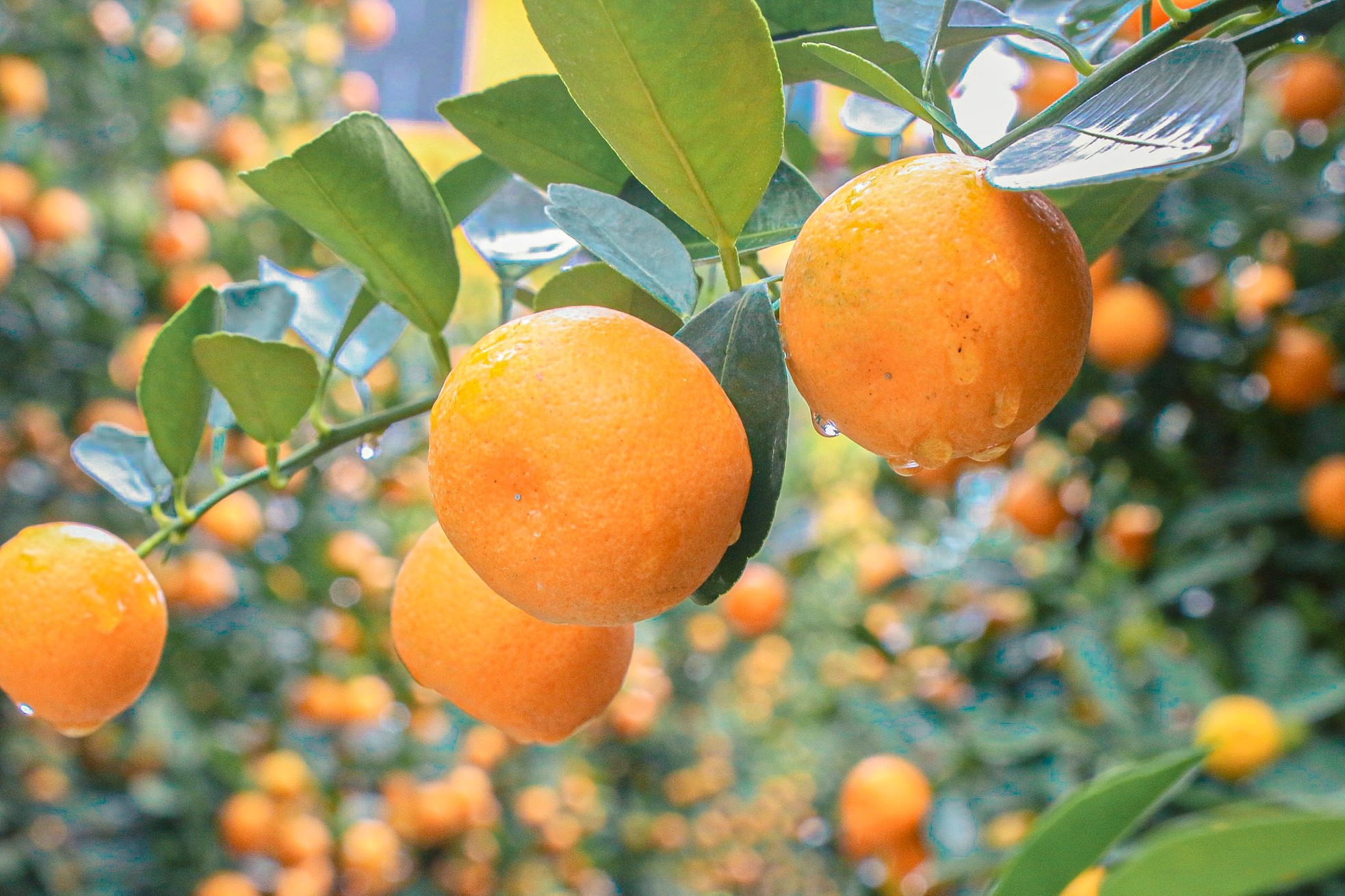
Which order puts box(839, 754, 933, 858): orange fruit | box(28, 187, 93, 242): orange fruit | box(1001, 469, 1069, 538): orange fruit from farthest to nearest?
box(28, 187, 93, 242): orange fruit
box(1001, 469, 1069, 538): orange fruit
box(839, 754, 933, 858): orange fruit

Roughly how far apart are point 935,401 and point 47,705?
39cm

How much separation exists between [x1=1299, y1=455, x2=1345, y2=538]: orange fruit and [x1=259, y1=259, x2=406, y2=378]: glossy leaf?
36.4 inches

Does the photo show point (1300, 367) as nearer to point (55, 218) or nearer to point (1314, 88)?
point (1314, 88)

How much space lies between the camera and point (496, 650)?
417 millimetres

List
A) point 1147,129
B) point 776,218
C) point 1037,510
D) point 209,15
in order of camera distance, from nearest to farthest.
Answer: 1. point 1147,129
2. point 776,218
3. point 1037,510
4. point 209,15

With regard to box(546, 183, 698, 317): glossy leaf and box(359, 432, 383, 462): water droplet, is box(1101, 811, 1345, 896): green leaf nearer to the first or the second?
box(546, 183, 698, 317): glossy leaf

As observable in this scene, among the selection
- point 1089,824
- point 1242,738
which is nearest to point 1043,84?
point 1242,738

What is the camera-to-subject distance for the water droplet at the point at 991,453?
34 cm

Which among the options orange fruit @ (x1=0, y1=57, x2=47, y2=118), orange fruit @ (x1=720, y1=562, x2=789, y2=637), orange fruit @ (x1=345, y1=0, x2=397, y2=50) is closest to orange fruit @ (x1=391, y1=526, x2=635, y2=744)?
orange fruit @ (x1=720, y1=562, x2=789, y2=637)

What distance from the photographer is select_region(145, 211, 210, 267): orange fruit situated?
1.62 m

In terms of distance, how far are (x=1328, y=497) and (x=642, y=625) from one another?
4.47ft

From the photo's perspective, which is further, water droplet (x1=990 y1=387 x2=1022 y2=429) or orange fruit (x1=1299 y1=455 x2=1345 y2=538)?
orange fruit (x1=1299 y1=455 x2=1345 y2=538)

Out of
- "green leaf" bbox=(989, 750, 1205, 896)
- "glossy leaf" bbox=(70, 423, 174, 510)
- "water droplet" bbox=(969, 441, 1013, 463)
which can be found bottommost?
"green leaf" bbox=(989, 750, 1205, 896)

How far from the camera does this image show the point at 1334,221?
1.12 meters
